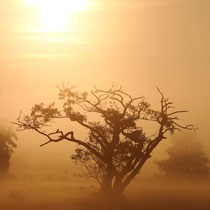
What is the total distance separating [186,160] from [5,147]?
22.8 m

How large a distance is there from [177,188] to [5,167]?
20.5 m

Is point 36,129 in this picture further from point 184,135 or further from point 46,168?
point 46,168

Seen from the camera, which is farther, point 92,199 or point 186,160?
point 186,160

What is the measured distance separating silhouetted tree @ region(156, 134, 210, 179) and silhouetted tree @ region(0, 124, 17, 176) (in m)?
20.0

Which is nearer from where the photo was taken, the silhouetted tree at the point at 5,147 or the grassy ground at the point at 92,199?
the grassy ground at the point at 92,199

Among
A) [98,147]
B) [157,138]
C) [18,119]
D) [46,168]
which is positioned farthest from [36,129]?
[46,168]

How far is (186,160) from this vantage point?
73062 millimetres

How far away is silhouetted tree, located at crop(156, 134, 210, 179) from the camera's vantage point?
72.2m

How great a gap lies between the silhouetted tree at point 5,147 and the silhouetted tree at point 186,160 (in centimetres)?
2002

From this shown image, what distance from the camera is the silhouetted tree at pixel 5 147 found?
66.7 m

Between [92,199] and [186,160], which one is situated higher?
[186,160]

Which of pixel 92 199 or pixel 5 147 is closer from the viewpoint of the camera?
pixel 92 199

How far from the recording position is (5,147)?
68562mm

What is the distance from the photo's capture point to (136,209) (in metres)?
41.6
